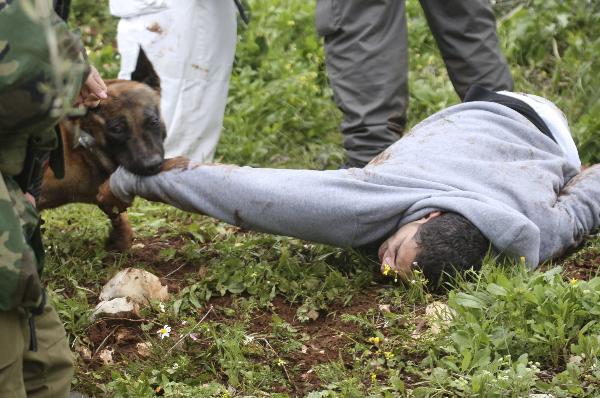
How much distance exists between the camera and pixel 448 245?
12.7 feet

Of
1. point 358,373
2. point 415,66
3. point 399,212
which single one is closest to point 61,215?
point 399,212

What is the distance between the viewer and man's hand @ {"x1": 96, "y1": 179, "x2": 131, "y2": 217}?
430 centimetres

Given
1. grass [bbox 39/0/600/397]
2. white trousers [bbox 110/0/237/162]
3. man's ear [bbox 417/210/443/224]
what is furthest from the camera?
white trousers [bbox 110/0/237/162]

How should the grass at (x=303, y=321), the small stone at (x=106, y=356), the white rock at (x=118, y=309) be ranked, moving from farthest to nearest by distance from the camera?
the white rock at (x=118, y=309) < the small stone at (x=106, y=356) < the grass at (x=303, y=321)

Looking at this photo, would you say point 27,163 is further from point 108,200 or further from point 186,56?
point 186,56

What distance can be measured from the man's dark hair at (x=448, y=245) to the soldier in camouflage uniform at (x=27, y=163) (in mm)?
1608

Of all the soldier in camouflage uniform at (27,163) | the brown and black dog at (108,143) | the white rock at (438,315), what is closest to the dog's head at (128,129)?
the brown and black dog at (108,143)

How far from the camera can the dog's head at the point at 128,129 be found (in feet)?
13.8

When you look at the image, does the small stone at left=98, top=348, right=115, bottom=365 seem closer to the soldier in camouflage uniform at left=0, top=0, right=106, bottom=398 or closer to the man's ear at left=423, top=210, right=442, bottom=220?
the soldier in camouflage uniform at left=0, top=0, right=106, bottom=398

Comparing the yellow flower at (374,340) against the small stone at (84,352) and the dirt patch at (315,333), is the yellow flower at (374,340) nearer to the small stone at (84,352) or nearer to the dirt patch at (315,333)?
the dirt patch at (315,333)

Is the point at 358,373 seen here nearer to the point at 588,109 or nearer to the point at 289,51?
the point at 588,109

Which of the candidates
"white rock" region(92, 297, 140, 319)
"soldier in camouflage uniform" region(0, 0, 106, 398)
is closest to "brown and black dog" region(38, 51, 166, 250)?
"white rock" region(92, 297, 140, 319)

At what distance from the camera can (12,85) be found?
2.35 meters

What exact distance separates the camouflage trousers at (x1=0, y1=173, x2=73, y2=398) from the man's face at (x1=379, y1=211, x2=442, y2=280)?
154cm
